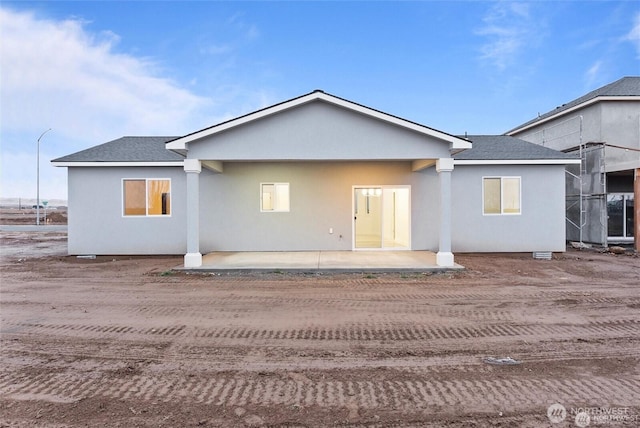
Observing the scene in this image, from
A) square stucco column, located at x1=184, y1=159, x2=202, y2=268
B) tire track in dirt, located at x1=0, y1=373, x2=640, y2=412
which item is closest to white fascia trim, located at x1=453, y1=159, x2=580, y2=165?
square stucco column, located at x1=184, y1=159, x2=202, y2=268

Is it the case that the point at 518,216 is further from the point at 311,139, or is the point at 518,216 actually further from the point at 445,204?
the point at 311,139

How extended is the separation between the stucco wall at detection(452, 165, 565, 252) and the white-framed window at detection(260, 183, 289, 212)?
5.37 m

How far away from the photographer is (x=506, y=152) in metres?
12.1

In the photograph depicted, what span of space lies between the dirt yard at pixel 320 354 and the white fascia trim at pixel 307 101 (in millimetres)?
3627

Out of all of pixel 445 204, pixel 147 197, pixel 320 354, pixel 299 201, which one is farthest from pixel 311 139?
pixel 320 354

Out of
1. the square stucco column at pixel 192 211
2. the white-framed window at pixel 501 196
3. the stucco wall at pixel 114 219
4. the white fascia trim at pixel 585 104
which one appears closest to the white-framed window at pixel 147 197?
the stucco wall at pixel 114 219

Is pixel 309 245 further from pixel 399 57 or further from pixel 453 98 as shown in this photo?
pixel 453 98

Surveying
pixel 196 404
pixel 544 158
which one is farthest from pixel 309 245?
pixel 196 404

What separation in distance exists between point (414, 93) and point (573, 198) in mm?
17038

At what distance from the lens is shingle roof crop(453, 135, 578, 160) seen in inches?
458

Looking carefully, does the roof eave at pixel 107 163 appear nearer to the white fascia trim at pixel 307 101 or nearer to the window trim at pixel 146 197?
the window trim at pixel 146 197

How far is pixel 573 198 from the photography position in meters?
15.0

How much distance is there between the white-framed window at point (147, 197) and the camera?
38.3 feet

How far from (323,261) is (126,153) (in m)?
7.29
